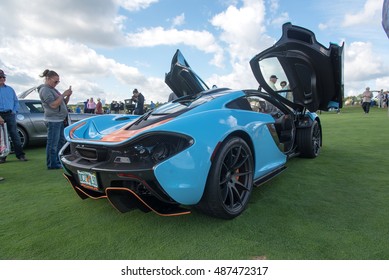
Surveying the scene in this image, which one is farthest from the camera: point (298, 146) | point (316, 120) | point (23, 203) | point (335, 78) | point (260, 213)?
point (316, 120)

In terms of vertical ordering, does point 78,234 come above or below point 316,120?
below

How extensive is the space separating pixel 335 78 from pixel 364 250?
3.07 meters

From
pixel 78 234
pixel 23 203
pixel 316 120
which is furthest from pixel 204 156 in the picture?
pixel 316 120

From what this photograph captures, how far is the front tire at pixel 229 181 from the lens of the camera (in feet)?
7.18

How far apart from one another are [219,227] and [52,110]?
3.51 meters

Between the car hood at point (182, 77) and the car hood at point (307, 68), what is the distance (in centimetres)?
138

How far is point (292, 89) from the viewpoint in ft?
15.0

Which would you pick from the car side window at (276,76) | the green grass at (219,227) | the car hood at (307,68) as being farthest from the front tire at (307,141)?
the green grass at (219,227)

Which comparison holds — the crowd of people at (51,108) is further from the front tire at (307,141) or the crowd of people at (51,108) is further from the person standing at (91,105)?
the person standing at (91,105)

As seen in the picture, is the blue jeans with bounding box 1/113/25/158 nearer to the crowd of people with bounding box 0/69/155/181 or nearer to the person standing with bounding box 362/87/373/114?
the crowd of people with bounding box 0/69/155/181

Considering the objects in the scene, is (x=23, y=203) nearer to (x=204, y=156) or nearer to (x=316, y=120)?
(x=204, y=156)

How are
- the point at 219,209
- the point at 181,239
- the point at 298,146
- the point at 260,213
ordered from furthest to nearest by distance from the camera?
the point at 298,146
the point at 260,213
the point at 219,209
the point at 181,239

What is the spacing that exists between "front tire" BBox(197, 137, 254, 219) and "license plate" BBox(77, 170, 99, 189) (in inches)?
33.9
